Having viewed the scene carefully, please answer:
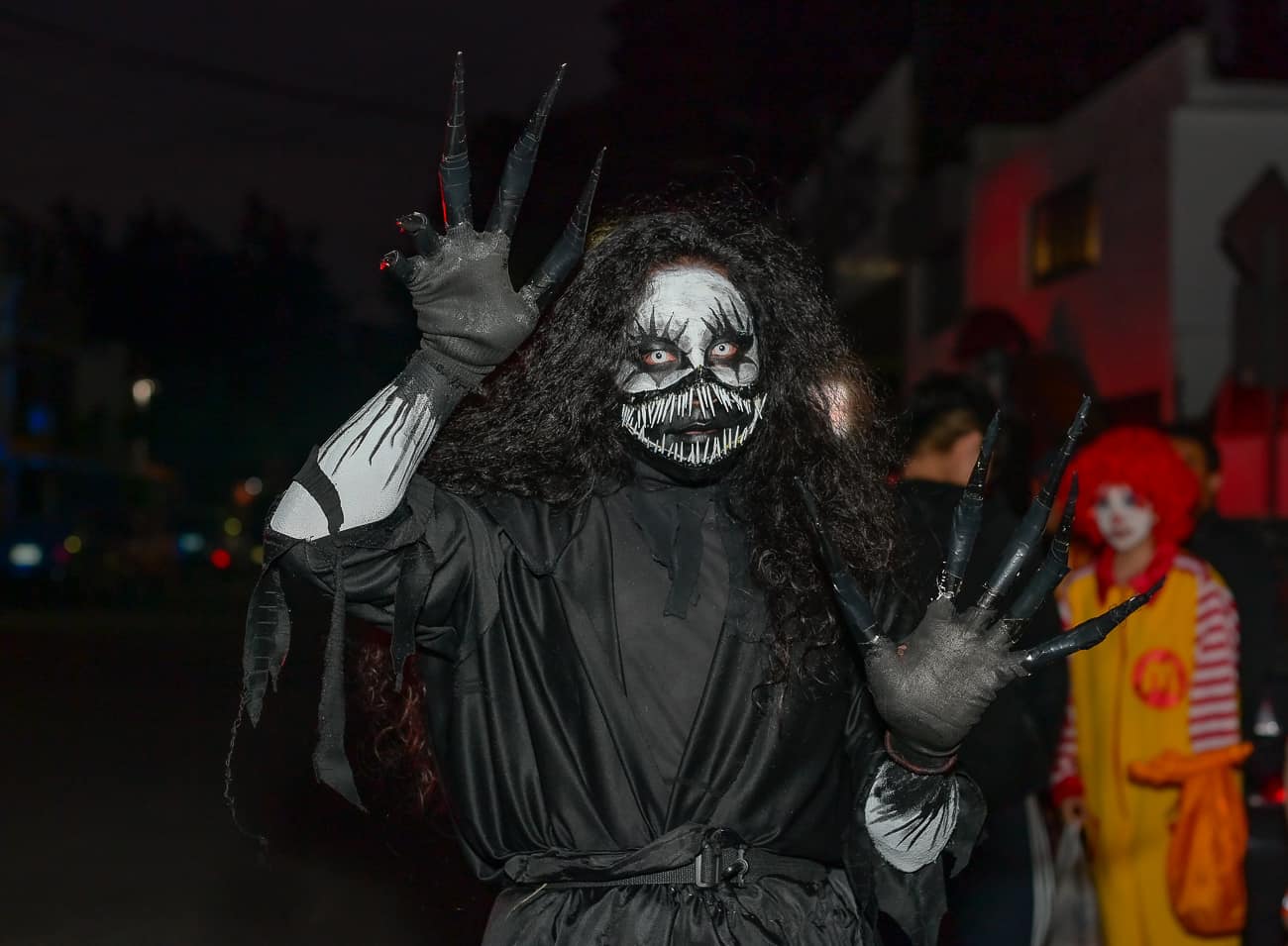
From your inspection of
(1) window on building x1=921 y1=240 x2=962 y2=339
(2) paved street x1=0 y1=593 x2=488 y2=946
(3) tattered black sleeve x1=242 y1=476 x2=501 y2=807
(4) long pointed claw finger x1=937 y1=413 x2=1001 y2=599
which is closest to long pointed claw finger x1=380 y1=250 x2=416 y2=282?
(3) tattered black sleeve x1=242 y1=476 x2=501 y2=807

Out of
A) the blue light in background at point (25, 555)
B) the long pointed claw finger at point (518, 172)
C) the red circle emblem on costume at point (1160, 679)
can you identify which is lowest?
the blue light in background at point (25, 555)

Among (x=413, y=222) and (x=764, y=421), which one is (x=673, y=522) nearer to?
(x=764, y=421)

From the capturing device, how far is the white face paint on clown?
537 cm

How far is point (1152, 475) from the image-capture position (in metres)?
5.34

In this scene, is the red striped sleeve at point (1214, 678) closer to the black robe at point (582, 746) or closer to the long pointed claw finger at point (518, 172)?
the black robe at point (582, 746)

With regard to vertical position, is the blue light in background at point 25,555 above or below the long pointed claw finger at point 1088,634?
below

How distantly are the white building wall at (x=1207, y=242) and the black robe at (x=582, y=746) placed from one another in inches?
538

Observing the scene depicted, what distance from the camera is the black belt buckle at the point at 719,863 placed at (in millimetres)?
2654

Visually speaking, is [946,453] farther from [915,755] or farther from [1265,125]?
[1265,125]

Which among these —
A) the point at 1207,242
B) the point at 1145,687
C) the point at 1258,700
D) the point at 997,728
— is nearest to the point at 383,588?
the point at 997,728

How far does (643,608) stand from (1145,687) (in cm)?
285

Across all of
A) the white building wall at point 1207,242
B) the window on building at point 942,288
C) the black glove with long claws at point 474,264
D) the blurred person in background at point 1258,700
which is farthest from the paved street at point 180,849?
the window on building at point 942,288

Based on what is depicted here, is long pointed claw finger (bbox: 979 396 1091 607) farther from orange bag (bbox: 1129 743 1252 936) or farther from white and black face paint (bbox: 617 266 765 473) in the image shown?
orange bag (bbox: 1129 743 1252 936)

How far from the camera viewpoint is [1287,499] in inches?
579
